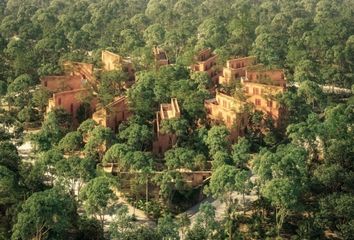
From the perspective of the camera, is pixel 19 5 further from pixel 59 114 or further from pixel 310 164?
pixel 310 164

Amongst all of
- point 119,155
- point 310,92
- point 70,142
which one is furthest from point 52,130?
point 310,92

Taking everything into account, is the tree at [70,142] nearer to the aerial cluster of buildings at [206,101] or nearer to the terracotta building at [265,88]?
the aerial cluster of buildings at [206,101]

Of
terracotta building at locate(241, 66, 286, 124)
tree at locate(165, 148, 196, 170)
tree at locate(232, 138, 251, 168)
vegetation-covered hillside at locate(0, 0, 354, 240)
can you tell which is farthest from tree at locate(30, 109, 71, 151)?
terracotta building at locate(241, 66, 286, 124)

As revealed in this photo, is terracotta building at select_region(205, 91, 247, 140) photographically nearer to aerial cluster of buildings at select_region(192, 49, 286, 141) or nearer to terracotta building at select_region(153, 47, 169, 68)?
aerial cluster of buildings at select_region(192, 49, 286, 141)

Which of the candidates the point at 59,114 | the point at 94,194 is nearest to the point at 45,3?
the point at 59,114

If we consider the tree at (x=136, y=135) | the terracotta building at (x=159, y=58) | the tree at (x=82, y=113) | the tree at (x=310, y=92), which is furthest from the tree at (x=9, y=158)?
the tree at (x=310, y=92)

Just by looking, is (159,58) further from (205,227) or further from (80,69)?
(205,227)
